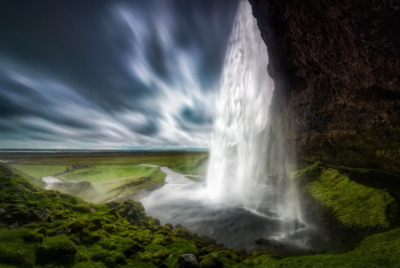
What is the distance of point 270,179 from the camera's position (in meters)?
32.3

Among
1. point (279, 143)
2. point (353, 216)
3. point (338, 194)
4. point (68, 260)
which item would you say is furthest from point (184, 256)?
point (279, 143)

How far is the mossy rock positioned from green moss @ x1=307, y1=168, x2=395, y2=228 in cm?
1826

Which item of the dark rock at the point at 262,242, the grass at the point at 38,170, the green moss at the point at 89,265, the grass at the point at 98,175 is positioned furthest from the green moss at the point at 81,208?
the grass at the point at 38,170

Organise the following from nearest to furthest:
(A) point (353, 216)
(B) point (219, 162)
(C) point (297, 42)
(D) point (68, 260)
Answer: (D) point (68, 260), (A) point (353, 216), (C) point (297, 42), (B) point (219, 162)

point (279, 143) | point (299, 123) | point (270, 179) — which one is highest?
point (299, 123)

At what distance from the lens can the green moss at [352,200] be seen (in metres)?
12.2

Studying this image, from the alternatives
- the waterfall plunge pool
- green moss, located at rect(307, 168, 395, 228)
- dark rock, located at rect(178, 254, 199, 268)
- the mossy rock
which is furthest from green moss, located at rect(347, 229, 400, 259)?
the mossy rock

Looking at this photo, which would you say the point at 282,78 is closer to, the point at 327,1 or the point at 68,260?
the point at 327,1

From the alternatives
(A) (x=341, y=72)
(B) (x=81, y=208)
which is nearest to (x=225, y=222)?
(B) (x=81, y=208)

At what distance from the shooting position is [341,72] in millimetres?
17656

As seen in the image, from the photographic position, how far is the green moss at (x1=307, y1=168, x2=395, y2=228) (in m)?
12.2

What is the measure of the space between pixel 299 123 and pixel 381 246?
21167 millimetres

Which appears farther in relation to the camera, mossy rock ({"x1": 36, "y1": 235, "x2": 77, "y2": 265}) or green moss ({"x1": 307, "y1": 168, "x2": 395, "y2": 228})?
green moss ({"x1": 307, "y1": 168, "x2": 395, "y2": 228})

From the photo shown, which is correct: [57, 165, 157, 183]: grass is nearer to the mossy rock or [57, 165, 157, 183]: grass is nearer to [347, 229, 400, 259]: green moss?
the mossy rock
